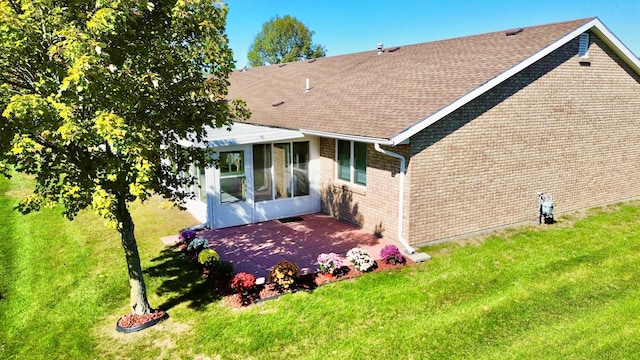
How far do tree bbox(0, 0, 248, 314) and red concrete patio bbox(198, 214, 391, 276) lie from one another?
3.89 m

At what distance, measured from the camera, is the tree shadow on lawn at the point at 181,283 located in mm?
8990

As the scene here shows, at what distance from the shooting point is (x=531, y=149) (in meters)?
13.3

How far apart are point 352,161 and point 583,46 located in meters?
8.08

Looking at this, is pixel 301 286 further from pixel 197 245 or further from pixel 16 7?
pixel 16 7

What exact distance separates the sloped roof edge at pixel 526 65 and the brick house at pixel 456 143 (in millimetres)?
35

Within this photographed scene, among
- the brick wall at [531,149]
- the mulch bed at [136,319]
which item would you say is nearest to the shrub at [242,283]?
the mulch bed at [136,319]

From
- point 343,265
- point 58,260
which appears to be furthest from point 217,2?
point 58,260

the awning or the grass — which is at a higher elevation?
the awning

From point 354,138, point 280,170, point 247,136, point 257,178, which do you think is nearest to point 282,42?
point 280,170

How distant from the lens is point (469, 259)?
10.9 metres

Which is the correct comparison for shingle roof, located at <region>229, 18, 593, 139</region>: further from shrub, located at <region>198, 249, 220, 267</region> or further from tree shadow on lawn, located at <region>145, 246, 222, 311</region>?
tree shadow on lawn, located at <region>145, 246, 222, 311</region>

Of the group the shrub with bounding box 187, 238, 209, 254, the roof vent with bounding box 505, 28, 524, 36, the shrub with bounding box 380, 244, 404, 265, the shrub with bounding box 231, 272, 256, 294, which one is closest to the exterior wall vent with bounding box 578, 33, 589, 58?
the roof vent with bounding box 505, 28, 524, 36

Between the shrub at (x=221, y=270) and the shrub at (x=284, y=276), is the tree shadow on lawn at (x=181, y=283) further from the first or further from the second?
the shrub at (x=284, y=276)

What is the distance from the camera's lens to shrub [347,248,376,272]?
33.4 feet
